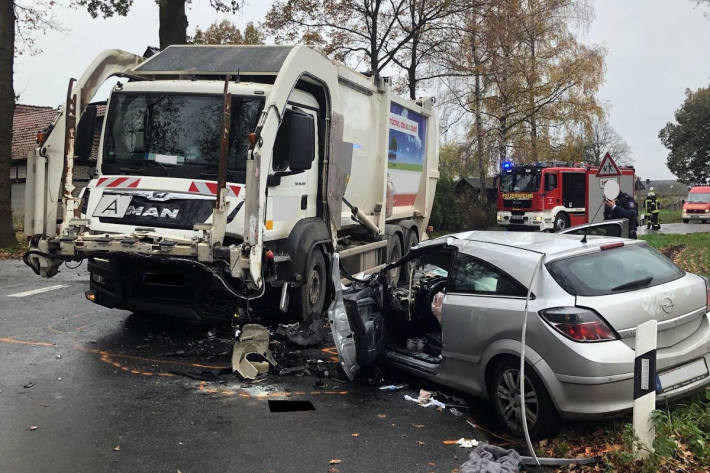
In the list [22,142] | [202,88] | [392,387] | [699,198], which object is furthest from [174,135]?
[699,198]

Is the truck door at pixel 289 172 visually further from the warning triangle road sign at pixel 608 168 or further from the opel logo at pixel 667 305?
the warning triangle road sign at pixel 608 168

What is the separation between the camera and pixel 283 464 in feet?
14.0

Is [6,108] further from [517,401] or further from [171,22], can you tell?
[517,401]

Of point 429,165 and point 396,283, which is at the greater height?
point 429,165

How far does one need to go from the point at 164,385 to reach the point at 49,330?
276cm

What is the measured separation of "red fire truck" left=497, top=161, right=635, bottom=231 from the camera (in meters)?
26.8

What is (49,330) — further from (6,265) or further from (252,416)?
(6,265)

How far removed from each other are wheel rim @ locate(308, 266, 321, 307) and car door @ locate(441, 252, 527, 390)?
285cm

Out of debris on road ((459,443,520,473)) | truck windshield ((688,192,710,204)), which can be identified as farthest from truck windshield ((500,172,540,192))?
debris on road ((459,443,520,473))

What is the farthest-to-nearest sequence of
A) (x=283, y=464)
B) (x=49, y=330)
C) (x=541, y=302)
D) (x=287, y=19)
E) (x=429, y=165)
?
(x=287, y=19)
(x=429, y=165)
(x=49, y=330)
(x=541, y=302)
(x=283, y=464)

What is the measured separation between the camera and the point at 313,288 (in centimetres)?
813

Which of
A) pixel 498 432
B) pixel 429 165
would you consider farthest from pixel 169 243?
pixel 429 165

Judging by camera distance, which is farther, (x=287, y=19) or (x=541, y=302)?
(x=287, y=19)

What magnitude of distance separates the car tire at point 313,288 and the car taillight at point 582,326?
3.78m
